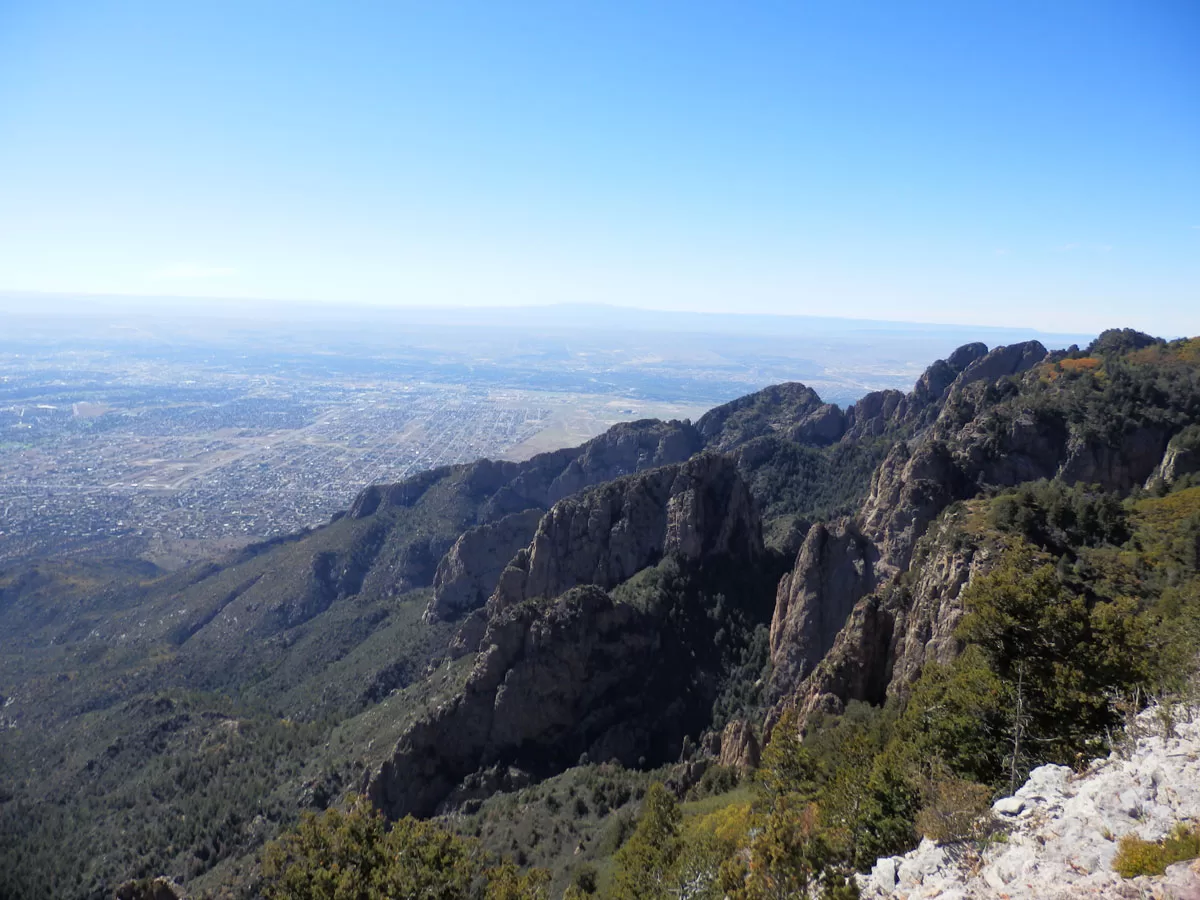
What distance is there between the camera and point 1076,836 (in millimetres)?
14055

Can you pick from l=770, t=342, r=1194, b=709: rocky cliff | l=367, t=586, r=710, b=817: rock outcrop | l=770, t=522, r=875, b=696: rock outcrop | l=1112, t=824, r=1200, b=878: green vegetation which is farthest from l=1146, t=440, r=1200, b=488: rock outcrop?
l=1112, t=824, r=1200, b=878: green vegetation

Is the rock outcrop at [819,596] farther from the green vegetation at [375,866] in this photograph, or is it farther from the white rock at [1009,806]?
the white rock at [1009,806]

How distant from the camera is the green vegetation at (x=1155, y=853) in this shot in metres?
12.1

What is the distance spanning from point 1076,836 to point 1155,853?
181cm

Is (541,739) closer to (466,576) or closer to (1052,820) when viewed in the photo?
(466,576)

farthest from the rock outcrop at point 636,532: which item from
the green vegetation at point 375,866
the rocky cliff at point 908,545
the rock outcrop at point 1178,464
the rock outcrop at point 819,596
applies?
the green vegetation at point 375,866

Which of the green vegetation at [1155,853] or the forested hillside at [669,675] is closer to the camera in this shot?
the green vegetation at [1155,853]

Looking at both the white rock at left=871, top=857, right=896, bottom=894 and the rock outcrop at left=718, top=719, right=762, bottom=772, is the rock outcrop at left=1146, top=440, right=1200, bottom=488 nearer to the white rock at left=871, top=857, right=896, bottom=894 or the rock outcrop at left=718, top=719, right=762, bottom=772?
the rock outcrop at left=718, top=719, right=762, bottom=772

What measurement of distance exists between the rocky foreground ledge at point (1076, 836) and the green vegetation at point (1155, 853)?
202 millimetres

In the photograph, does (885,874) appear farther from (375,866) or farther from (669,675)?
(669,675)

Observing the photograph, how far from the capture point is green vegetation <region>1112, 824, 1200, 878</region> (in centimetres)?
1213

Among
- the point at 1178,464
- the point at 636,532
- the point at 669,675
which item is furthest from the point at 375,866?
the point at 1178,464

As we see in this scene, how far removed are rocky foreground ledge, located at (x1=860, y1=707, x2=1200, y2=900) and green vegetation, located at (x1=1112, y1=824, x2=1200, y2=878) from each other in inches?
7.9

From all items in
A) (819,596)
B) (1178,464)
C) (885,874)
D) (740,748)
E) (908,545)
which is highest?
(1178,464)
